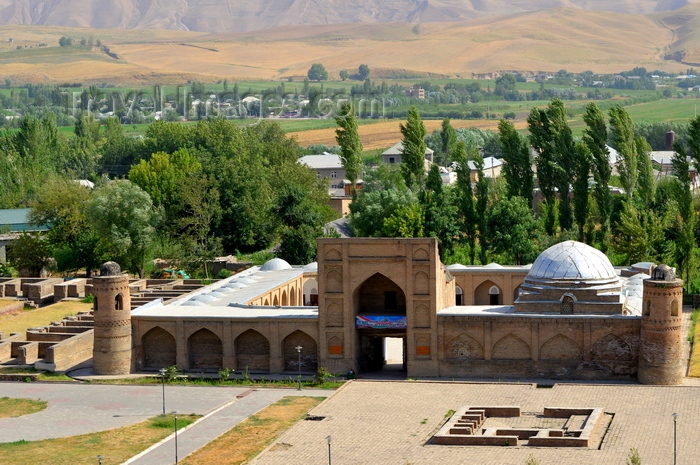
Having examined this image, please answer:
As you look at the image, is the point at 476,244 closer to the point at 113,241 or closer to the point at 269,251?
the point at 269,251

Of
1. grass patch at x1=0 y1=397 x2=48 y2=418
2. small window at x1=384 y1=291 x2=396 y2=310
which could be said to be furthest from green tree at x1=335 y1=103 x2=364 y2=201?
grass patch at x1=0 y1=397 x2=48 y2=418

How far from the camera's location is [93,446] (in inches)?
1703

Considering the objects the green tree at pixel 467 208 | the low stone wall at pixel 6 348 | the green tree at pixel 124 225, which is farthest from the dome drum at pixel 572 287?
the green tree at pixel 124 225

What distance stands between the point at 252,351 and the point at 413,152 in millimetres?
27232

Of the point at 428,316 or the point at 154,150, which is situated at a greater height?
the point at 154,150

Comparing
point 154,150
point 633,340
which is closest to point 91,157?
point 154,150

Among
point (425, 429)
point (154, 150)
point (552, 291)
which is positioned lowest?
point (425, 429)

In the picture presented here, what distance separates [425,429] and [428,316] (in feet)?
30.7

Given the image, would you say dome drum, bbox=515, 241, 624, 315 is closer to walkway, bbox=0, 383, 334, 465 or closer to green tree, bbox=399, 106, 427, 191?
walkway, bbox=0, 383, 334, 465

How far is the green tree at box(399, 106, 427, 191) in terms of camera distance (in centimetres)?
7862

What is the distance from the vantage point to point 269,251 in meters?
82.1

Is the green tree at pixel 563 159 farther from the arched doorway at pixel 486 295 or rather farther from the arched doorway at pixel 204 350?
the arched doorway at pixel 204 350

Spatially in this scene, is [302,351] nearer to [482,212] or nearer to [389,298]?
[389,298]

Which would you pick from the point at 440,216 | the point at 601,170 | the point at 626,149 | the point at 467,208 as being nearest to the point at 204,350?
the point at 467,208
